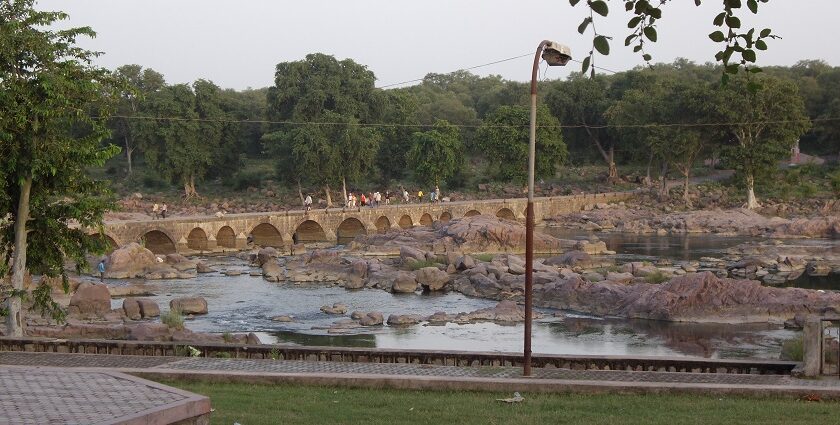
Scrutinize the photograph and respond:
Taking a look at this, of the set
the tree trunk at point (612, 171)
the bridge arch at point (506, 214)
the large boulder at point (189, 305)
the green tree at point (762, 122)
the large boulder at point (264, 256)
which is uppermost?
the green tree at point (762, 122)

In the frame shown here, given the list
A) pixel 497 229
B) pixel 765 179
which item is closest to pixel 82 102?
pixel 497 229

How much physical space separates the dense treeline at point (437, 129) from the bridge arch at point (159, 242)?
53.2 ft

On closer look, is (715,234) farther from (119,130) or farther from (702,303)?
(119,130)

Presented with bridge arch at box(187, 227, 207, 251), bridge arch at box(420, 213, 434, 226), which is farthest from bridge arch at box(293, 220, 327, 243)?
bridge arch at box(420, 213, 434, 226)

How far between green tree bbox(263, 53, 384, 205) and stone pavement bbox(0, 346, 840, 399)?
59.8 metres

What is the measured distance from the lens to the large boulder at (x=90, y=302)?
1416 inches

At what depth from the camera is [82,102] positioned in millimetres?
21234

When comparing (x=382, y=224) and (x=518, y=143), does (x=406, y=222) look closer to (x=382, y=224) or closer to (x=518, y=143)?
(x=382, y=224)

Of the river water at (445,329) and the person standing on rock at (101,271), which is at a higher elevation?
the person standing on rock at (101,271)

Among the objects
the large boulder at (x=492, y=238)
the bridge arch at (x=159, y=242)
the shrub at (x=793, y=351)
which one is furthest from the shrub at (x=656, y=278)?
the bridge arch at (x=159, y=242)

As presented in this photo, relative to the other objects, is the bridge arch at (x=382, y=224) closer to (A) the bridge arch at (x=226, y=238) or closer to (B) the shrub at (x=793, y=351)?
(A) the bridge arch at (x=226, y=238)

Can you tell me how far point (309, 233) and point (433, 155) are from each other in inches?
766

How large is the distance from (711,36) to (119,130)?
9510 centimetres

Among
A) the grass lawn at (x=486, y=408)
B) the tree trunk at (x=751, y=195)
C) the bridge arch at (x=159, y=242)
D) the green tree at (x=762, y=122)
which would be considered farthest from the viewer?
the tree trunk at (x=751, y=195)
